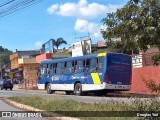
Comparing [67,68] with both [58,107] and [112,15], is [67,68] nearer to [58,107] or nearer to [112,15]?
[58,107]

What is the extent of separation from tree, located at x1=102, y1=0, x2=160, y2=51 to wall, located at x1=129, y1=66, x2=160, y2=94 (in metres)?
18.2

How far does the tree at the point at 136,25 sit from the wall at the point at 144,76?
717 inches

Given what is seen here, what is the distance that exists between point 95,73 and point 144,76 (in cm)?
370

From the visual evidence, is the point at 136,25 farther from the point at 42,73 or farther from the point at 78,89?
the point at 42,73

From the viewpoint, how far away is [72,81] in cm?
3023

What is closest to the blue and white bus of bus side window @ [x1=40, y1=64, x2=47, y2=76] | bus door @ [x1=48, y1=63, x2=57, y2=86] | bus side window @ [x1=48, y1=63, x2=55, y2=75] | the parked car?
bus door @ [x1=48, y1=63, x2=57, y2=86]

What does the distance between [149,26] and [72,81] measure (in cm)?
2175

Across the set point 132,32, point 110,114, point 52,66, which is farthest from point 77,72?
point 132,32

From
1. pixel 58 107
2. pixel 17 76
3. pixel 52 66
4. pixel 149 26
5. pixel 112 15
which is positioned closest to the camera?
pixel 149 26

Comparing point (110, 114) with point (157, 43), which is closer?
point (157, 43)

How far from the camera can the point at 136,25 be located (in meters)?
8.97

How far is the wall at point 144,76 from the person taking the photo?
28.8 metres

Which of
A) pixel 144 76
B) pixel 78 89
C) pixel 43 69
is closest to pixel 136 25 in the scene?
pixel 144 76

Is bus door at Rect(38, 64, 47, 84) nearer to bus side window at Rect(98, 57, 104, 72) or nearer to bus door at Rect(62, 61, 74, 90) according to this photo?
bus door at Rect(62, 61, 74, 90)
